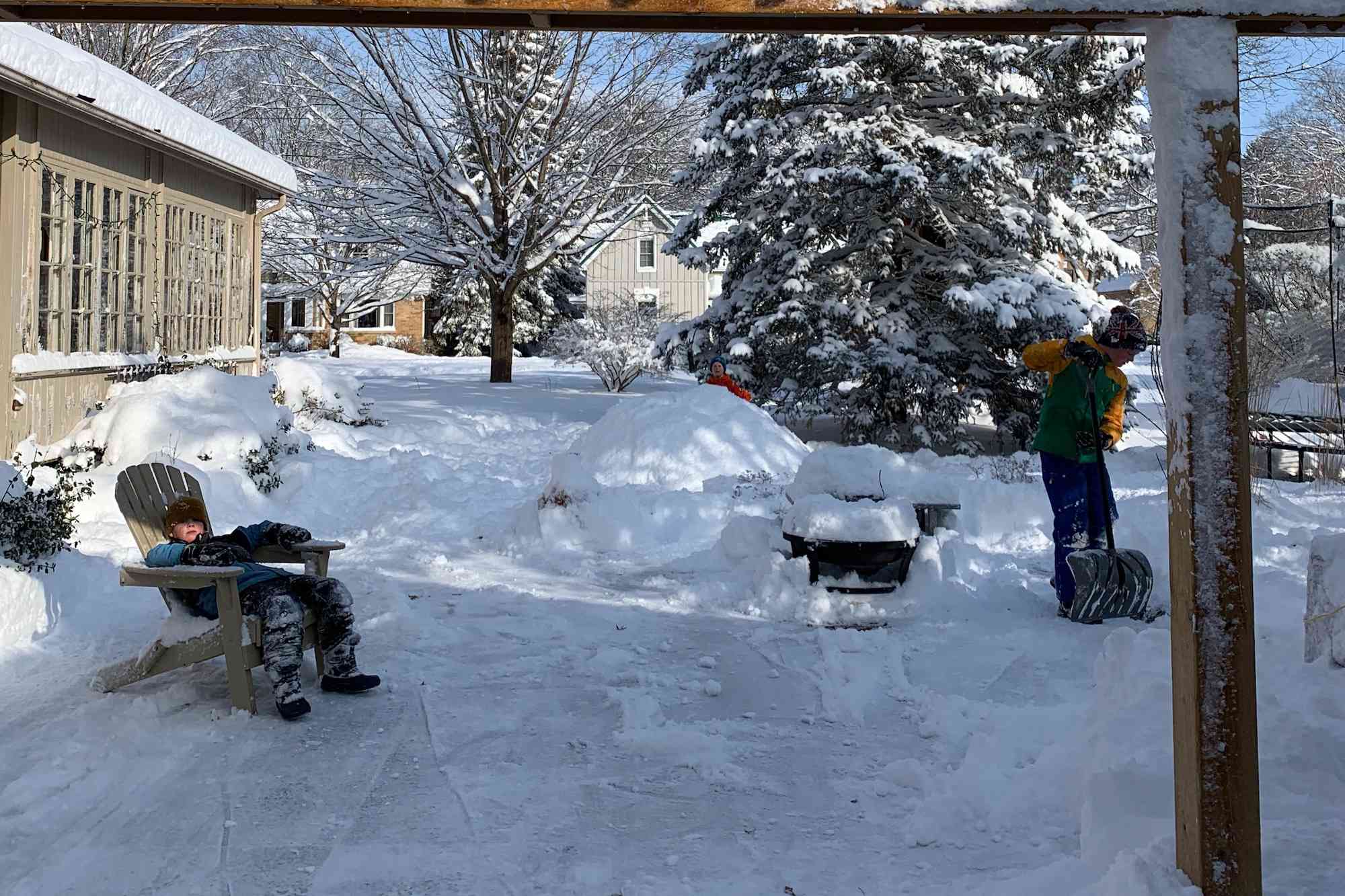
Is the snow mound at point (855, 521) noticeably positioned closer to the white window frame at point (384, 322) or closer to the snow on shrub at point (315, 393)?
the snow on shrub at point (315, 393)

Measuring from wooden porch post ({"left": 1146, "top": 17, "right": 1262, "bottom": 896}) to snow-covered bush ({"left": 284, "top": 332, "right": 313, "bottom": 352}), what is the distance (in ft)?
126

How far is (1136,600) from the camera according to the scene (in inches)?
254

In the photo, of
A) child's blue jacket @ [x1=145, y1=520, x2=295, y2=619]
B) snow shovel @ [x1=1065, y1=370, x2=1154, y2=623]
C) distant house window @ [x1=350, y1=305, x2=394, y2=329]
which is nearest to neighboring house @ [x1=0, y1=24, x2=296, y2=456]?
child's blue jacket @ [x1=145, y1=520, x2=295, y2=619]

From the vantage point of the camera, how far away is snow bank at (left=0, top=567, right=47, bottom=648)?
5.83m

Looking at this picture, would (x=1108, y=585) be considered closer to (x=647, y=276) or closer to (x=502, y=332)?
(x=502, y=332)

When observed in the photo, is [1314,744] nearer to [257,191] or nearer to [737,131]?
[737,131]

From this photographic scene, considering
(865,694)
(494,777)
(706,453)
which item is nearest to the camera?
(494,777)

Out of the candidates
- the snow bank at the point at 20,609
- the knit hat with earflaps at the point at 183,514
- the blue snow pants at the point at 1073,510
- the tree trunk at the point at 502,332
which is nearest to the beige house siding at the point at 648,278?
the tree trunk at the point at 502,332

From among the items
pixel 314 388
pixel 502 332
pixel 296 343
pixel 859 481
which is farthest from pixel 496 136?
pixel 296 343

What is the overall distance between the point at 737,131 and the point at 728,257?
2.16 meters

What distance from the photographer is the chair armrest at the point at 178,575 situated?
190 inches

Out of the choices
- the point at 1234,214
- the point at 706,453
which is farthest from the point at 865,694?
the point at 706,453

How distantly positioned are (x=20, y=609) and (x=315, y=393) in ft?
31.2

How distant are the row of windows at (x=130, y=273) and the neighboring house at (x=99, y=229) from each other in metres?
0.02
